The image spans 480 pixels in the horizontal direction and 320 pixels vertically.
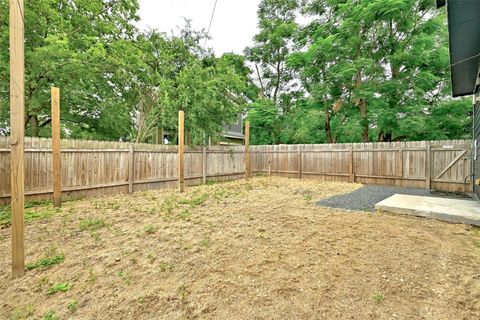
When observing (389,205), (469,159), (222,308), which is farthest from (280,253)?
(469,159)

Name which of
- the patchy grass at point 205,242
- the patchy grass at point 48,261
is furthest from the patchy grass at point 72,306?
the patchy grass at point 205,242

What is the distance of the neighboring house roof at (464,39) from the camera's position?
9.90 feet

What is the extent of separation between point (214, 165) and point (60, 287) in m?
7.68

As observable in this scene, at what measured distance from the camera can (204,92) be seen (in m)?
8.23

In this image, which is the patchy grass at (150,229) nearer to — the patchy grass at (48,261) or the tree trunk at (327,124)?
the patchy grass at (48,261)

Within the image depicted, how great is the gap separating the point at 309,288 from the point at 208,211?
3024 mm

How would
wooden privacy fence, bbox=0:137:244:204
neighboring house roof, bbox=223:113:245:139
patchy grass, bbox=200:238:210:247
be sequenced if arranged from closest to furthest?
patchy grass, bbox=200:238:210:247 < wooden privacy fence, bbox=0:137:244:204 < neighboring house roof, bbox=223:113:245:139

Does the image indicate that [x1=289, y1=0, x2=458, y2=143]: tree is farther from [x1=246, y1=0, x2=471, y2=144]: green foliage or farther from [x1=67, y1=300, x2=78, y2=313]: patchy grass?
→ [x1=67, y1=300, x2=78, y2=313]: patchy grass

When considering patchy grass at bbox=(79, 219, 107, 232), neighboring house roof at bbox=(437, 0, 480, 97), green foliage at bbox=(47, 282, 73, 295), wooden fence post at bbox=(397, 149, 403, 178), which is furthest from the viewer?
wooden fence post at bbox=(397, 149, 403, 178)

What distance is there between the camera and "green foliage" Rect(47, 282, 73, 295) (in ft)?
6.19

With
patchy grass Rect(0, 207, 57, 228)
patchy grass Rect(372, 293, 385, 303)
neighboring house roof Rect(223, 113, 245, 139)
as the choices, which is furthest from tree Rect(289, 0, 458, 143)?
patchy grass Rect(0, 207, 57, 228)

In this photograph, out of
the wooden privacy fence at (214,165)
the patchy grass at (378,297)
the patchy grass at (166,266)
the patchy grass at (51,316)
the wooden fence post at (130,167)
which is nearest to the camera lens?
the patchy grass at (51,316)

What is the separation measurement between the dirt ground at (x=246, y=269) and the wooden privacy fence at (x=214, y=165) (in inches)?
75.1

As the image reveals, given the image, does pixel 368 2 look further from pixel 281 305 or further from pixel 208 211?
pixel 281 305
